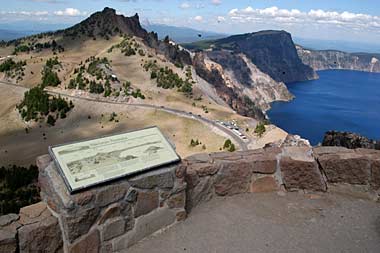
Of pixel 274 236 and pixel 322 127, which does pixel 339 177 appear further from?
pixel 322 127

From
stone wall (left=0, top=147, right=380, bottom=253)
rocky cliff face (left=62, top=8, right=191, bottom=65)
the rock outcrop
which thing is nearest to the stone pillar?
stone wall (left=0, top=147, right=380, bottom=253)

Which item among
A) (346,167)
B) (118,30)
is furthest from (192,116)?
(118,30)

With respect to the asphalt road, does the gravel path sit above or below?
above

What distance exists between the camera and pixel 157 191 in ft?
20.7

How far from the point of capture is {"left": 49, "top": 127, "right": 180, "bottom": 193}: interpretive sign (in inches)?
220

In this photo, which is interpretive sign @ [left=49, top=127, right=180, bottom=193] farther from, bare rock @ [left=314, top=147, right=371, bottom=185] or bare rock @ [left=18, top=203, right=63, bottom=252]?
bare rock @ [left=314, top=147, right=371, bottom=185]

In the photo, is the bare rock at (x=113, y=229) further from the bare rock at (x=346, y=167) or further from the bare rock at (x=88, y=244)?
the bare rock at (x=346, y=167)

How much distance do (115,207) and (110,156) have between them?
774mm

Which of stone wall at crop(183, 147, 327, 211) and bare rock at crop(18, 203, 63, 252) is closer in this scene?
bare rock at crop(18, 203, 63, 252)

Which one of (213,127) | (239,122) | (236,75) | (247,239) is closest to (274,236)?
(247,239)

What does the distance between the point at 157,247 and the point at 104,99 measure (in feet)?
215

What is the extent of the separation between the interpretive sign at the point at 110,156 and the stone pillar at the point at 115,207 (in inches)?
4.3

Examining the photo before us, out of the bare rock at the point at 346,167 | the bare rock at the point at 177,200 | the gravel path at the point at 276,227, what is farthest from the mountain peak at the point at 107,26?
the bare rock at the point at 177,200

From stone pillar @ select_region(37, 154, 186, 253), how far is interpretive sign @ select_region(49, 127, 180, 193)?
0.11 m
